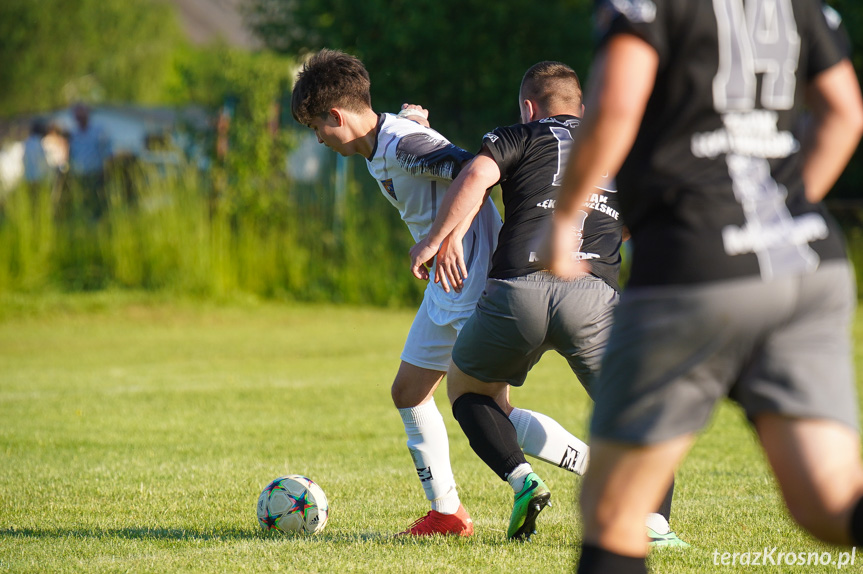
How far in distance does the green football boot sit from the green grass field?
10 centimetres

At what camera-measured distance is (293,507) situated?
4.39m

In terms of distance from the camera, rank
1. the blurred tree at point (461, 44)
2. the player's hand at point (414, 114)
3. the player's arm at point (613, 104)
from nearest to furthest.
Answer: the player's arm at point (613, 104), the player's hand at point (414, 114), the blurred tree at point (461, 44)

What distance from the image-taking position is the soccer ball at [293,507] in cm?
439

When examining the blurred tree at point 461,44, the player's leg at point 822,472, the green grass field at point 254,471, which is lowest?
the green grass field at point 254,471

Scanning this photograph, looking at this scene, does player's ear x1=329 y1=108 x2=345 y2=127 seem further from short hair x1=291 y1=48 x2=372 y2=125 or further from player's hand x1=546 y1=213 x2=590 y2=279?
player's hand x1=546 y1=213 x2=590 y2=279

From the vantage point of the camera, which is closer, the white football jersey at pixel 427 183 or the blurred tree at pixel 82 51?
the white football jersey at pixel 427 183

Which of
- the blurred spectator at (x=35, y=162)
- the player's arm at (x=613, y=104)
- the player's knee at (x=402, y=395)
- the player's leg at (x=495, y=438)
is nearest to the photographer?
the player's arm at (x=613, y=104)

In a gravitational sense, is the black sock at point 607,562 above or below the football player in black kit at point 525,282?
below

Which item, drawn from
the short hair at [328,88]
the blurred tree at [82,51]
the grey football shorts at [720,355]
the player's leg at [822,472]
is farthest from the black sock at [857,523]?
the blurred tree at [82,51]

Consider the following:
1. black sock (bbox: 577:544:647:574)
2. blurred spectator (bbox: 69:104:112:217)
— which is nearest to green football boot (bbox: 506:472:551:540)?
black sock (bbox: 577:544:647:574)

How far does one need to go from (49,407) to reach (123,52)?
46.4 metres

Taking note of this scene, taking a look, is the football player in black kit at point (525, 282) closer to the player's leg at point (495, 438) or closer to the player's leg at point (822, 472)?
the player's leg at point (495, 438)

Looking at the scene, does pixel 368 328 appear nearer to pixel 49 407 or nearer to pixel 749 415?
pixel 49 407

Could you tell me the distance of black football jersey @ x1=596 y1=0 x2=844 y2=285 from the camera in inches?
81.4
